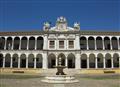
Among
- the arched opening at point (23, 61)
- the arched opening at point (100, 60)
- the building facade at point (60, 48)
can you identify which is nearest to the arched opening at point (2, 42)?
the building facade at point (60, 48)

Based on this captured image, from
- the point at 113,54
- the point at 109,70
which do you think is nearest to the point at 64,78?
the point at 109,70

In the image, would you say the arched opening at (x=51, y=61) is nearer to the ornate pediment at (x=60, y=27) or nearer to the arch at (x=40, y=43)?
the arch at (x=40, y=43)

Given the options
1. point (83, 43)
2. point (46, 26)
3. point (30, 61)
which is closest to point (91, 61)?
point (83, 43)

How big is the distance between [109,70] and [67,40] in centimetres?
1205

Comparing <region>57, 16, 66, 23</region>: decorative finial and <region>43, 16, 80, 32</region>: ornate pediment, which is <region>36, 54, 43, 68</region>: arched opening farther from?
<region>57, 16, 66, 23</region>: decorative finial

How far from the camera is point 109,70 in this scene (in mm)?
54250

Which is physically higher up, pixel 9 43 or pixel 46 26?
pixel 46 26

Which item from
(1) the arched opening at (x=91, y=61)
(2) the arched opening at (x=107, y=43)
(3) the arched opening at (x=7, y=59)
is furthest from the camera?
(3) the arched opening at (x=7, y=59)

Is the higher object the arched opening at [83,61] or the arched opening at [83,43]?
the arched opening at [83,43]

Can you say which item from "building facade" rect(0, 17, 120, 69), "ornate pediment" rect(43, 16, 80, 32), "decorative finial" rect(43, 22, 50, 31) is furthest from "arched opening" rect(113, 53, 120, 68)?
"decorative finial" rect(43, 22, 50, 31)

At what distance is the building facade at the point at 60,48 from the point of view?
56906 millimetres

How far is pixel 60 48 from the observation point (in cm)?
5706

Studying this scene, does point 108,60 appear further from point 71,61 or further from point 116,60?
point 71,61

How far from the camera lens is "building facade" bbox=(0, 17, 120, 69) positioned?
56.9 metres
